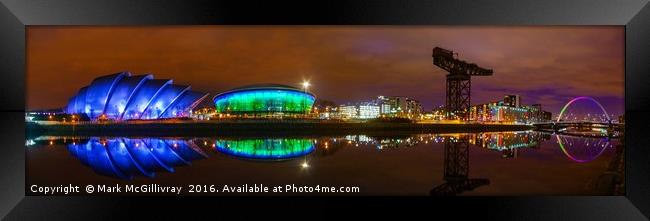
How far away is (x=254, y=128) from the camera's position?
9570mm

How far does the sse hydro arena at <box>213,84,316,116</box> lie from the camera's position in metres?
8.31

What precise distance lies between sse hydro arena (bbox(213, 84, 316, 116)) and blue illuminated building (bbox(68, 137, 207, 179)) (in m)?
1.31

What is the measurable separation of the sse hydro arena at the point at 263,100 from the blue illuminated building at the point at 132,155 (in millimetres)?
1311

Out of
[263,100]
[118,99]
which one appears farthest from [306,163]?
[118,99]

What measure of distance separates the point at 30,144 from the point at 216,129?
398 cm

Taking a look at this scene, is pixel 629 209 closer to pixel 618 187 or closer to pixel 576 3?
pixel 618 187

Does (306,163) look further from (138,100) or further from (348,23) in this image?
(138,100)

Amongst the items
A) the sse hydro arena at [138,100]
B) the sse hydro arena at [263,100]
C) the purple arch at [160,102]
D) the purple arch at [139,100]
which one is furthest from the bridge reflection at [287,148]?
the purple arch at [160,102]

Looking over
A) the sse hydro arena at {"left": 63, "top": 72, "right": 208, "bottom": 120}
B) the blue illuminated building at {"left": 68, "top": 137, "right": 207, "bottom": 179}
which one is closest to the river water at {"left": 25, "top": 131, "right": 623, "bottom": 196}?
the blue illuminated building at {"left": 68, "top": 137, "right": 207, "bottom": 179}

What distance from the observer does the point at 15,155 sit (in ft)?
20.7

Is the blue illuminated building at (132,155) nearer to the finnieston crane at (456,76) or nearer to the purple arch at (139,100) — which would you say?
the finnieston crane at (456,76)

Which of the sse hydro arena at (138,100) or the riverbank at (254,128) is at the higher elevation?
the sse hydro arena at (138,100)

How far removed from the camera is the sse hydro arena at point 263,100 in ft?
27.3

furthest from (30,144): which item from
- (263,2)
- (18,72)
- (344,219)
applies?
(344,219)
